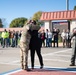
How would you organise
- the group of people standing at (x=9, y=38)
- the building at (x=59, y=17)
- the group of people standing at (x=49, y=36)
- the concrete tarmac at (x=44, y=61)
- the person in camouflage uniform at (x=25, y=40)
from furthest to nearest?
1. the building at (x=59, y=17)
2. the group of people standing at (x=9, y=38)
3. the group of people standing at (x=49, y=36)
4. the concrete tarmac at (x=44, y=61)
5. the person in camouflage uniform at (x=25, y=40)

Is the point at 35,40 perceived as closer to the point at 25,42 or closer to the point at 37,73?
the point at 25,42

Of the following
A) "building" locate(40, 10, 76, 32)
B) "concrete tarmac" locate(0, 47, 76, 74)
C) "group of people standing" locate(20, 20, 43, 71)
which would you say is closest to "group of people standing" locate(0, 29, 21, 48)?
"building" locate(40, 10, 76, 32)

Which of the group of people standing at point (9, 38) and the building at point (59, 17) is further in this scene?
the building at point (59, 17)

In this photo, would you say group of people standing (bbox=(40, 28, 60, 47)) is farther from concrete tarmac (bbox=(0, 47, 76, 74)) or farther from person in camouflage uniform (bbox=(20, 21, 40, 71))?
person in camouflage uniform (bbox=(20, 21, 40, 71))

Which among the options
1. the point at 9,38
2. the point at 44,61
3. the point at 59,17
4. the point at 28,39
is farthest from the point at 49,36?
the point at 28,39

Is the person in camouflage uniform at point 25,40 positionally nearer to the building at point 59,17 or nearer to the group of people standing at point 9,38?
the group of people standing at point 9,38

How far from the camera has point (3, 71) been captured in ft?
32.0

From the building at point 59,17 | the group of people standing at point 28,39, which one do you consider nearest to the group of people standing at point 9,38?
the building at point 59,17

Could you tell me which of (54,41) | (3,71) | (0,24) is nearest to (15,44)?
(54,41)

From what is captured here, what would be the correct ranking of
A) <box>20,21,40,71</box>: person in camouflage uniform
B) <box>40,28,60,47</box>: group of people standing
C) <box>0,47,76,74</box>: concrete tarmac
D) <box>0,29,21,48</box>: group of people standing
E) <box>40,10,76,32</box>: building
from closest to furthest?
<box>20,21,40,71</box>: person in camouflage uniform, <box>0,47,76,74</box>: concrete tarmac, <box>40,28,60,47</box>: group of people standing, <box>0,29,21,48</box>: group of people standing, <box>40,10,76,32</box>: building

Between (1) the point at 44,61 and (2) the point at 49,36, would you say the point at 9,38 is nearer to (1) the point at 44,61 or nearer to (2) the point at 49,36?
(2) the point at 49,36

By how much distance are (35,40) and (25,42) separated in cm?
41

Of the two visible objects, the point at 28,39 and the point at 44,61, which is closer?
the point at 28,39

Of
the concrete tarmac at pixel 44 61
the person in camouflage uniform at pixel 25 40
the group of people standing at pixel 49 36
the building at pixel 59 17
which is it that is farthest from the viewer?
the building at pixel 59 17
